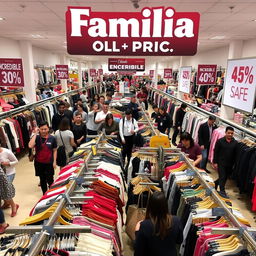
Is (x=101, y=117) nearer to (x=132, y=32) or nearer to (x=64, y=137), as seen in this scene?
(x=64, y=137)

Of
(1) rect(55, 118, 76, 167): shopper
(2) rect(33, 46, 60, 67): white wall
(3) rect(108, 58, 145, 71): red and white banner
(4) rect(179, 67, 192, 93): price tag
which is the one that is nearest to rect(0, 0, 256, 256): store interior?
(1) rect(55, 118, 76, 167): shopper

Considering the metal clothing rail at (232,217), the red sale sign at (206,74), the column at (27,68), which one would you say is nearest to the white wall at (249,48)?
the red sale sign at (206,74)

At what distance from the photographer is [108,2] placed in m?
5.37

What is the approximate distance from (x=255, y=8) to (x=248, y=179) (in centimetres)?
388

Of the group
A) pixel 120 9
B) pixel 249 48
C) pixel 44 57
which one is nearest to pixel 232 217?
pixel 120 9

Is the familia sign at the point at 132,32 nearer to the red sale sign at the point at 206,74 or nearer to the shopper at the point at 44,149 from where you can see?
the shopper at the point at 44,149

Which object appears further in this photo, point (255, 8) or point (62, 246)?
point (255, 8)

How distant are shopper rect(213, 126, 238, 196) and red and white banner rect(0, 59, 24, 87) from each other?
20.0ft

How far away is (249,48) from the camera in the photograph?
10461 millimetres

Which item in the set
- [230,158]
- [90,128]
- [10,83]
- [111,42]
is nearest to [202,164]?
[230,158]

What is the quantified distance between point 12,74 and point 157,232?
736cm

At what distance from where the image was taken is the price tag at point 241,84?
14.8ft

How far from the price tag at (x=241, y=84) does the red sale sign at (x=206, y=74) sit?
5.08 meters

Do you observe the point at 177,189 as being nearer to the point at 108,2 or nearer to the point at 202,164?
the point at 202,164
